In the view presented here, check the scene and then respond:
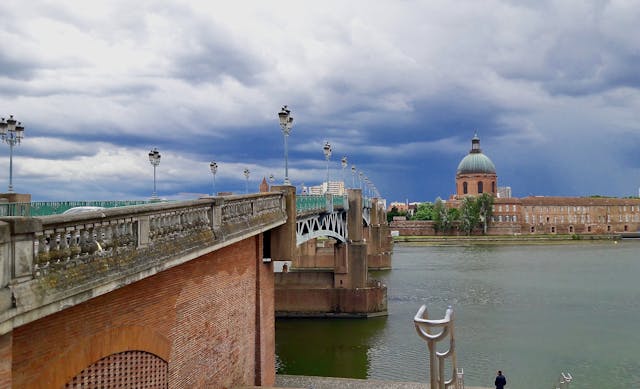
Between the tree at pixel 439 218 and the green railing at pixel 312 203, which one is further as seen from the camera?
the tree at pixel 439 218

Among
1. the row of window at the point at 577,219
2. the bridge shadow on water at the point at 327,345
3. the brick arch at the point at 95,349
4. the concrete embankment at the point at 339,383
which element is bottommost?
the bridge shadow on water at the point at 327,345

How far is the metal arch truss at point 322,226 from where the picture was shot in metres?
26.7

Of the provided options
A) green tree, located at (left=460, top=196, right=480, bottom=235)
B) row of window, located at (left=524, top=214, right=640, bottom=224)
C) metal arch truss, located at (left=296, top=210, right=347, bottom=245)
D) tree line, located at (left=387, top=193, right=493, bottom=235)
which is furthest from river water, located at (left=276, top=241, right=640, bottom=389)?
row of window, located at (left=524, top=214, right=640, bottom=224)

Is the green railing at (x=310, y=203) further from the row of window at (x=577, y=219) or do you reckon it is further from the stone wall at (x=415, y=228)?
the row of window at (x=577, y=219)

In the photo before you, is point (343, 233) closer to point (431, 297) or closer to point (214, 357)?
point (431, 297)

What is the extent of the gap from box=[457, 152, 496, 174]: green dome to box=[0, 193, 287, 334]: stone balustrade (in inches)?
6040

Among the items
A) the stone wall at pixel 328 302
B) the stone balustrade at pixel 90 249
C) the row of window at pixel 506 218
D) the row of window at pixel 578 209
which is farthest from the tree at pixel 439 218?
the stone balustrade at pixel 90 249

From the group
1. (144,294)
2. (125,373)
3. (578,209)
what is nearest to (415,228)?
(578,209)

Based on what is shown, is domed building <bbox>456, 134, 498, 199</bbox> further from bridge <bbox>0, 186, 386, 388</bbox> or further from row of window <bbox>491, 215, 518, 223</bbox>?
bridge <bbox>0, 186, 386, 388</bbox>

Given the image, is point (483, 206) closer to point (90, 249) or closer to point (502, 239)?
point (502, 239)

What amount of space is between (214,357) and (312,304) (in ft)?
74.2

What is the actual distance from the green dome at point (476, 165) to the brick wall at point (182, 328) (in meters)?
148

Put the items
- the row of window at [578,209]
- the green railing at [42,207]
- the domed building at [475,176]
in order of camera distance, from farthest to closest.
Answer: the domed building at [475,176], the row of window at [578,209], the green railing at [42,207]

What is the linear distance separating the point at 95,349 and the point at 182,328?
308cm
